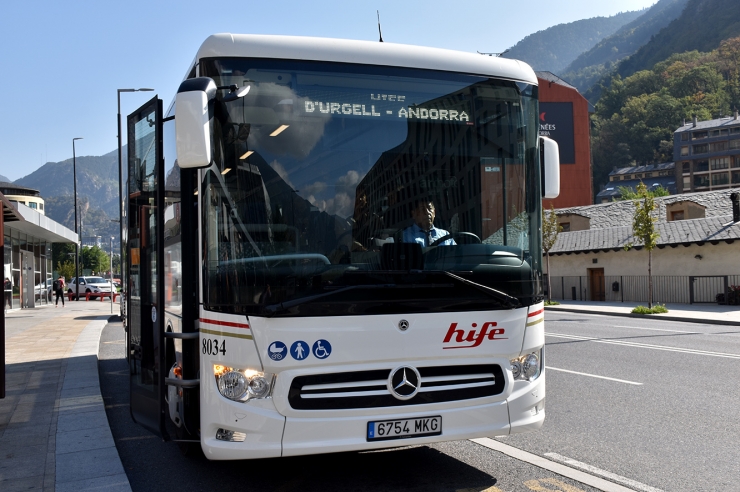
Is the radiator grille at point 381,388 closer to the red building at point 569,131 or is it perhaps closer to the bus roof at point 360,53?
the bus roof at point 360,53

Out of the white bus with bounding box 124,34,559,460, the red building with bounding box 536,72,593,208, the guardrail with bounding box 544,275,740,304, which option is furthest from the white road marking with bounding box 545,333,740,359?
the red building with bounding box 536,72,593,208

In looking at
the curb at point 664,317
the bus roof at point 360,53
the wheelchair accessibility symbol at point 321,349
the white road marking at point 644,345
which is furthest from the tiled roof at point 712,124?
the wheelchair accessibility symbol at point 321,349

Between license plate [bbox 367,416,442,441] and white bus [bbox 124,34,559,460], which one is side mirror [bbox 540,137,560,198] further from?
license plate [bbox 367,416,442,441]

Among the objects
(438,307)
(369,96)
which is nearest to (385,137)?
(369,96)

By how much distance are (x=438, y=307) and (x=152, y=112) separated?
2571 millimetres

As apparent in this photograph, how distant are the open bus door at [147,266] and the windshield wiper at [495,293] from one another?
2.26 meters

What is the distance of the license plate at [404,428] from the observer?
4733 millimetres

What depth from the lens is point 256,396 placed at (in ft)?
15.3

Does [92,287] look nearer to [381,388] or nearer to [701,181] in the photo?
[381,388]

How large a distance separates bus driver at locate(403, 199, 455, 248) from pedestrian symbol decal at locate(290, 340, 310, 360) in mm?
954

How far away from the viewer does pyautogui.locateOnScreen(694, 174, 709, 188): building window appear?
126875 millimetres

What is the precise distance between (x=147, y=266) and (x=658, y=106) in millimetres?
139022

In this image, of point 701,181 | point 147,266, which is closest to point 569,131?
point 701,181

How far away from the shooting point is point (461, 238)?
5.11 metres
